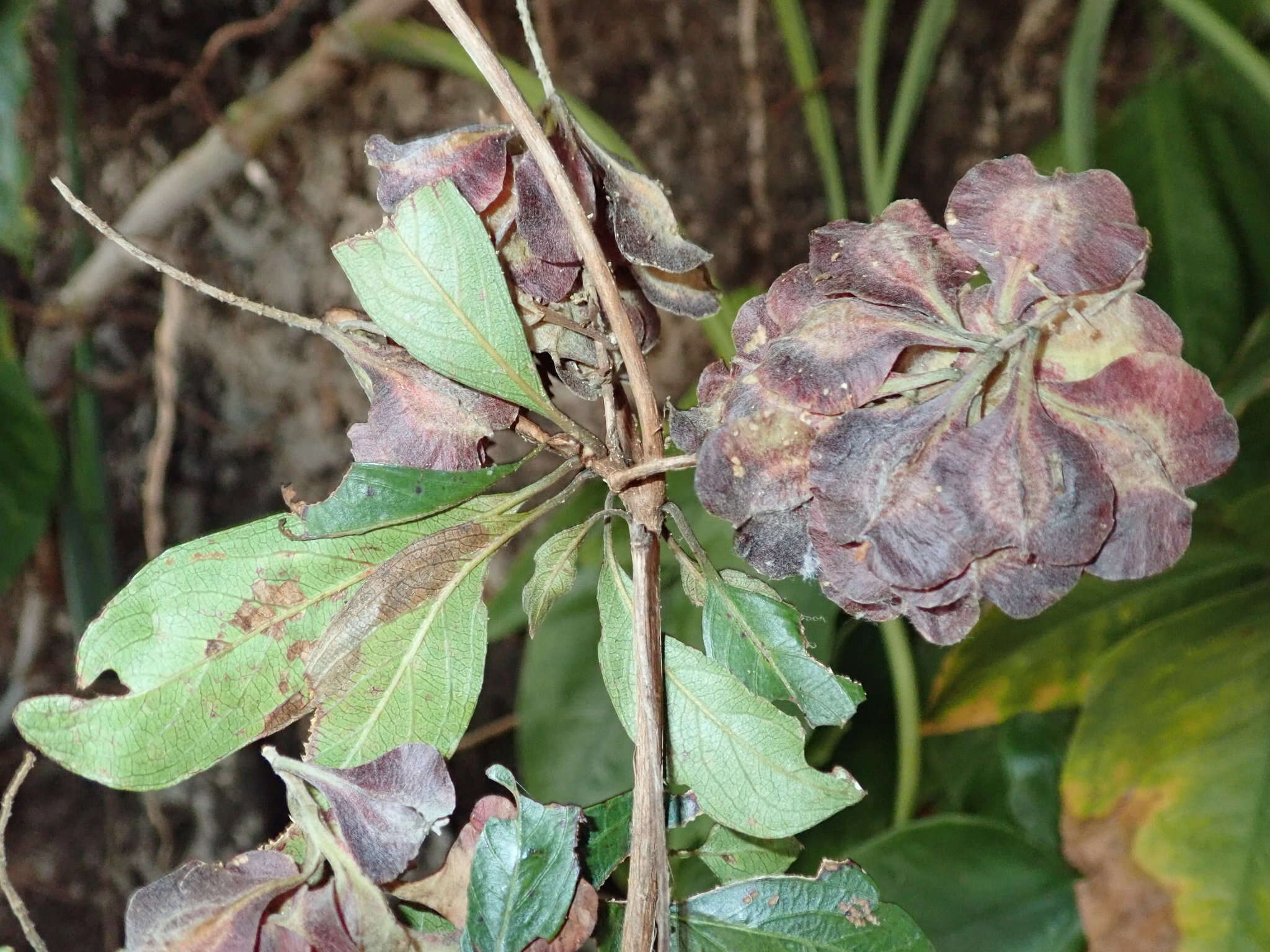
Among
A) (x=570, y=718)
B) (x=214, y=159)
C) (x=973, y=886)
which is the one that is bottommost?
(x=973, y=886)

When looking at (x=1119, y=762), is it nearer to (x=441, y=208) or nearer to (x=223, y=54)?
(x=441, y=208)

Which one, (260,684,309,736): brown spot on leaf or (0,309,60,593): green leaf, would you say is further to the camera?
(0,309,60,593): green leaf

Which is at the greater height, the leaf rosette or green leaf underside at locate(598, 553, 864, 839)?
the leaf rosette

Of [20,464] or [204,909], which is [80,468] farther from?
[204,909]

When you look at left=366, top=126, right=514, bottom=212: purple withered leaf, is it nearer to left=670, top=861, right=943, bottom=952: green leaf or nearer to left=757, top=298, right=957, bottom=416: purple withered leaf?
left=757, top=298, right=957, bottom=416: purple withered leaf

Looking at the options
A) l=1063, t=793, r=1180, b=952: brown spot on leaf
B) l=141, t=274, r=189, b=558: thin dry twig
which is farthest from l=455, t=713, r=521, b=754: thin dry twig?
l=1063, t=793, r=1180, b=952: brown spot on leaf

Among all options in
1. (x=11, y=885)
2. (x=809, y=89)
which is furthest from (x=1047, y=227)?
(x=809, y=89)
